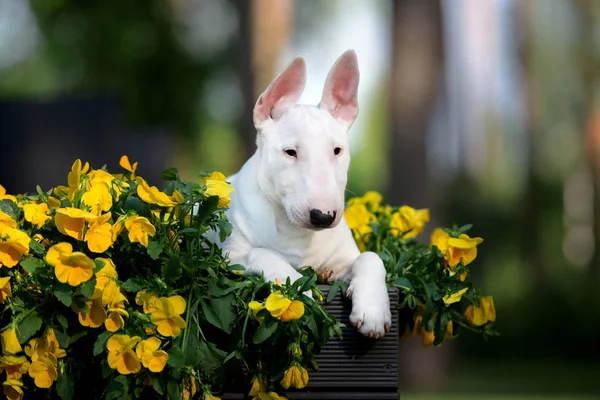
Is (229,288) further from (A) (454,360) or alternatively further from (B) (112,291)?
(A) (454,360)

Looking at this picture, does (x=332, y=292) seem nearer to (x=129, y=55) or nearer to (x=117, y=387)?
(x=117, y=387)

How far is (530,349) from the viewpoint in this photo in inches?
450

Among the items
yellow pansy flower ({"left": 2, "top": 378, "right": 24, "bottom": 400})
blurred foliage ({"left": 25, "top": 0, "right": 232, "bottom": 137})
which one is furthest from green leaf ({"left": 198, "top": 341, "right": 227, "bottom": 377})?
blurred foliage ({"left": 25, "top": 0, "right": 232, "bottom": 137})

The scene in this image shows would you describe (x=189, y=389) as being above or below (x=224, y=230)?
below

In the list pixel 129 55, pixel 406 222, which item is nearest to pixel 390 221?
pixel 406 222

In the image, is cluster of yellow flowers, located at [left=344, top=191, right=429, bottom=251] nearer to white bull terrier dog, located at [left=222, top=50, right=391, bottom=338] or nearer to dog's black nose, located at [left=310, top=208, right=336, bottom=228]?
white bull terrier dog, located at [left=222, top=50, right=391, bottom=338]

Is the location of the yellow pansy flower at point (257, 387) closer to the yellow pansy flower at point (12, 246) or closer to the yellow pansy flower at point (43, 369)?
the yellow pansy flower at point (43, 369)

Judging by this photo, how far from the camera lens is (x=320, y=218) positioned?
98.0 inches

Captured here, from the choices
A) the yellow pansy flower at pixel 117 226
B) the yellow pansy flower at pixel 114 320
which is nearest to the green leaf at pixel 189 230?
the yellow pansy flower at pixel 117 226

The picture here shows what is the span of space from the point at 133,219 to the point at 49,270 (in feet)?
0.80

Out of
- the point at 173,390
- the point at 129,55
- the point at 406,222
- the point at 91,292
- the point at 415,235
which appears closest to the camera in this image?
the point at 91,292

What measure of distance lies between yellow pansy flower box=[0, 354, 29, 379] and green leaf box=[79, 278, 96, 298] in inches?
10.4

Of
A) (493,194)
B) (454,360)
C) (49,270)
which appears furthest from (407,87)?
(49,270)

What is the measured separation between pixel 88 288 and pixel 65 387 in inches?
11.7
